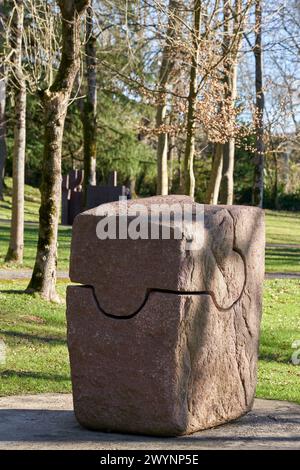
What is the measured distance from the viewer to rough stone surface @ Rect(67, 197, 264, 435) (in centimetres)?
698

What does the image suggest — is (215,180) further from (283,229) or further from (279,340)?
(279,340)

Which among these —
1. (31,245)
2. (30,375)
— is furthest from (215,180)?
(30,375)

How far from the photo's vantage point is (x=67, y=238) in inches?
1024

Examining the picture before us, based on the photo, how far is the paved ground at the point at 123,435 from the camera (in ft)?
22.4

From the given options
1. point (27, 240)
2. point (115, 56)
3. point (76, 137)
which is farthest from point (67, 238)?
point (76, 137)

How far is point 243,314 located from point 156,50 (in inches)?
746

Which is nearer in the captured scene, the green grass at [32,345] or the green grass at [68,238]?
the green grass at [32,345]

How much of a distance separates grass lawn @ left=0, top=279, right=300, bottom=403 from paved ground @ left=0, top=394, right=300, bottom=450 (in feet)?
4.50

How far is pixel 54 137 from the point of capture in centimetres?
1428

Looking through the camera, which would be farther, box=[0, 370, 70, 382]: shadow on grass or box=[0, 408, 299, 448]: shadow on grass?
box=[0, 370, 70, 382]: shadow on grass

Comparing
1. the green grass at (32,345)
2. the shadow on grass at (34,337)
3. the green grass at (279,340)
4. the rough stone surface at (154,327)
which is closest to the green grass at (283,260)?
the green grass at (279,340)

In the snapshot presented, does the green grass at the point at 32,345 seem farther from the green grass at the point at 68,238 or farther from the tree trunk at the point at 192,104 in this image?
the green grass at the point at 68,238

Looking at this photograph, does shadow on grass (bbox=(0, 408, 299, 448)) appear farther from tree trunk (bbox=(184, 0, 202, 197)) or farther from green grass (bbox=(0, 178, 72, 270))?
green grass (bbox=(0, 178, 72, 270))

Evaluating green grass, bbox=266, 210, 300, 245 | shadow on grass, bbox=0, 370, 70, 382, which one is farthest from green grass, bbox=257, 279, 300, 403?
green grass, bbox=266, 210, 300, 245
